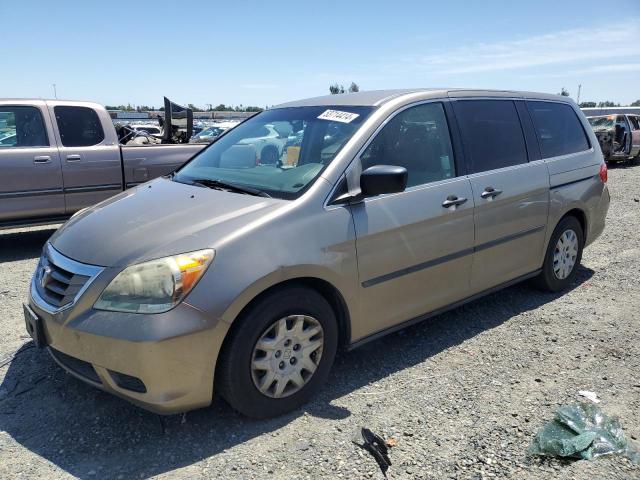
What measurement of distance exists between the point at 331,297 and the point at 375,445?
845mm

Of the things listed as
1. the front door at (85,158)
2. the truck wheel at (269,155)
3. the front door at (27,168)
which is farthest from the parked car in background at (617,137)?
the truck wheel at (269,155)

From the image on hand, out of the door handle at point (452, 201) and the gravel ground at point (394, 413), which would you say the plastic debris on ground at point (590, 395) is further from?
the door handle at point (452, 201)

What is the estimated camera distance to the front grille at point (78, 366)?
274 centimetres

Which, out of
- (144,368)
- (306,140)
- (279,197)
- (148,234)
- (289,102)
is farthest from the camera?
(289,102)

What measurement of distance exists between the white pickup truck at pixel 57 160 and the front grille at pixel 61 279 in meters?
3.19

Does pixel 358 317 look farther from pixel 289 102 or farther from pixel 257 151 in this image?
pixel 289 102

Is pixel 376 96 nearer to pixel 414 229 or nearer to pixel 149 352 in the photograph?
pixel 414 229

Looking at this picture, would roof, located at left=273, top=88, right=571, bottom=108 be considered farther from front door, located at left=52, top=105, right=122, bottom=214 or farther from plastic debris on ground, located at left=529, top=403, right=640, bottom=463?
front door, located at left=52, top=105, right=122, bottom=214

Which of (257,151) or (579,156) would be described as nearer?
(257,151)

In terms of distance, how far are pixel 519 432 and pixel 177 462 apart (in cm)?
180

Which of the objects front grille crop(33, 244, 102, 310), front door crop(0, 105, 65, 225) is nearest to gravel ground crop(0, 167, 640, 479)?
front grille crop(33, 244, 102, 310)

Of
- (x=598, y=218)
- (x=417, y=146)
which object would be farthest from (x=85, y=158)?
(x=598, y=218)

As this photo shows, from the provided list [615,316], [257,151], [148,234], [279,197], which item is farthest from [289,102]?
[615,316]

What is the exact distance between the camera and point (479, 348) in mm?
3939
